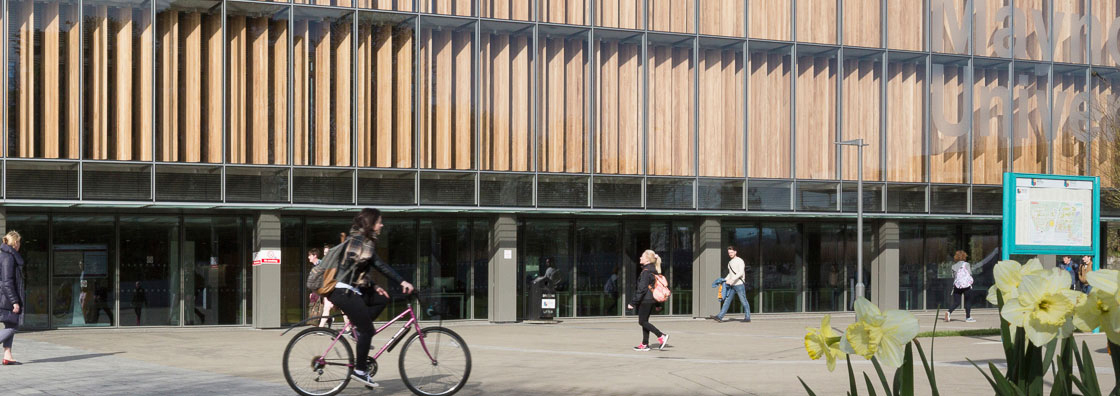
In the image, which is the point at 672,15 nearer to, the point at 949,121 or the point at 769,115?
the point at 769,115

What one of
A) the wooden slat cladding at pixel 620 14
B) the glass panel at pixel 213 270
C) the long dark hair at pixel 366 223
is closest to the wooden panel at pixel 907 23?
the wooden slat cladding at pixel 620 14

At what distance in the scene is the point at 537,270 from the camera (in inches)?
1076

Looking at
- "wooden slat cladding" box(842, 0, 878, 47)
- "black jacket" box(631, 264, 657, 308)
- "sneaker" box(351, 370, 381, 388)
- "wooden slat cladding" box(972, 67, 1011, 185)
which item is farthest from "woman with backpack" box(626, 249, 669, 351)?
"wooden slat cladding" box(972, 67, 1011, 185)

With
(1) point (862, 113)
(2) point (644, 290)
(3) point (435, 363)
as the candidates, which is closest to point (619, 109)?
(1) point (862, 113)

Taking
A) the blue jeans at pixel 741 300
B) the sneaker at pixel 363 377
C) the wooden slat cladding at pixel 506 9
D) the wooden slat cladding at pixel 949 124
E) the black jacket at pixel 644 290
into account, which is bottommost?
the blue jeans at pixel 741 300

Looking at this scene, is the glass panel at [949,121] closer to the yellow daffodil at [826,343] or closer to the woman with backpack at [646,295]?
the woman with backpack at [646,295]

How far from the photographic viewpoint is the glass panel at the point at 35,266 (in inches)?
890

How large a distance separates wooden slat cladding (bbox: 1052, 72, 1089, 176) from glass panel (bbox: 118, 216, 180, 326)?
22.5 metres

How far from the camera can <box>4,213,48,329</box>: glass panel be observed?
22609 mm

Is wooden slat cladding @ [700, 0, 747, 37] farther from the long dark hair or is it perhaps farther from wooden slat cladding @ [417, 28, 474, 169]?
the long dark hair

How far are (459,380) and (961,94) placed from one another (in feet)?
77.1

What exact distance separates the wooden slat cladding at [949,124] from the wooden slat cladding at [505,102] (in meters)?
11.1

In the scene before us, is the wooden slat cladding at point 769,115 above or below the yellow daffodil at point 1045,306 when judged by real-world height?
above

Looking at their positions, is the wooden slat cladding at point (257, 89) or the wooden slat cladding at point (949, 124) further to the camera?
the wooden slat cladding at point (949, 124)
